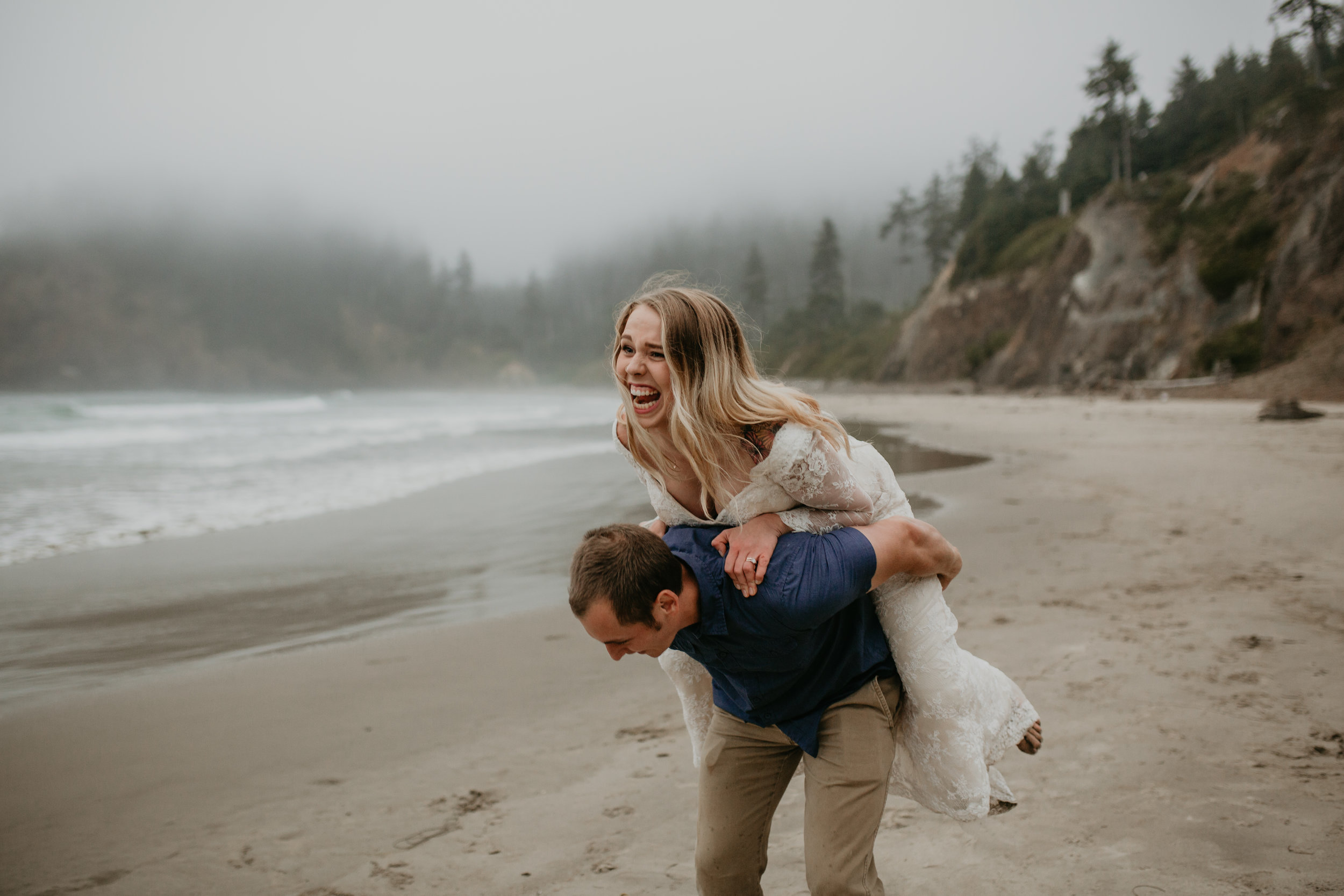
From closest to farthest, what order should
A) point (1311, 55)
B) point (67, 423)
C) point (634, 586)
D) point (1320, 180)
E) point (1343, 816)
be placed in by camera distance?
point (634, 586) < point (1343, 816) < point (1320, 180) < point (67, 423) < point (1311, 55)

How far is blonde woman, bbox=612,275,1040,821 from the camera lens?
1.72 metres

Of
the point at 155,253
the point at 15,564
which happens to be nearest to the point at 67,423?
the point at 15,564

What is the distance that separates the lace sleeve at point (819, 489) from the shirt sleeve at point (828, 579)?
0.35ft

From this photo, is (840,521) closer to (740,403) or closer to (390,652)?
(740,403)

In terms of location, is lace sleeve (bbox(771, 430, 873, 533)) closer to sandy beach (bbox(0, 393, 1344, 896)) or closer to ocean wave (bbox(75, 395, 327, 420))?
sandy beach (bbox(0, 393, 1344, 896))

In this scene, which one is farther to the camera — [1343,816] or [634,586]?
[1343,816]

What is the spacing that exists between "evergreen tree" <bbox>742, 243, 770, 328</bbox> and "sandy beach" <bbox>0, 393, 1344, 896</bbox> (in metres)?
72.0

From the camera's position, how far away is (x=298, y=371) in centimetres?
10262

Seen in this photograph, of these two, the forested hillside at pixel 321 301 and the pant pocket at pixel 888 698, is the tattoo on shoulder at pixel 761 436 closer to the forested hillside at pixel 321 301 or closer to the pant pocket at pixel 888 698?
the pant pocket at pixel 888 698

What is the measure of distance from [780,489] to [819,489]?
0.10 m

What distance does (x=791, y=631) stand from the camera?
1646 millimetres

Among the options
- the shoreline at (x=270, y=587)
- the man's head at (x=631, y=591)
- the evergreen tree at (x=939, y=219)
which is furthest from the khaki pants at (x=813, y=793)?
the evergreen tree at (x=939, y=219)

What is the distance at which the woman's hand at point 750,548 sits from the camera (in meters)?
1.62

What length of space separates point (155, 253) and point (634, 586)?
12712 centimetres
